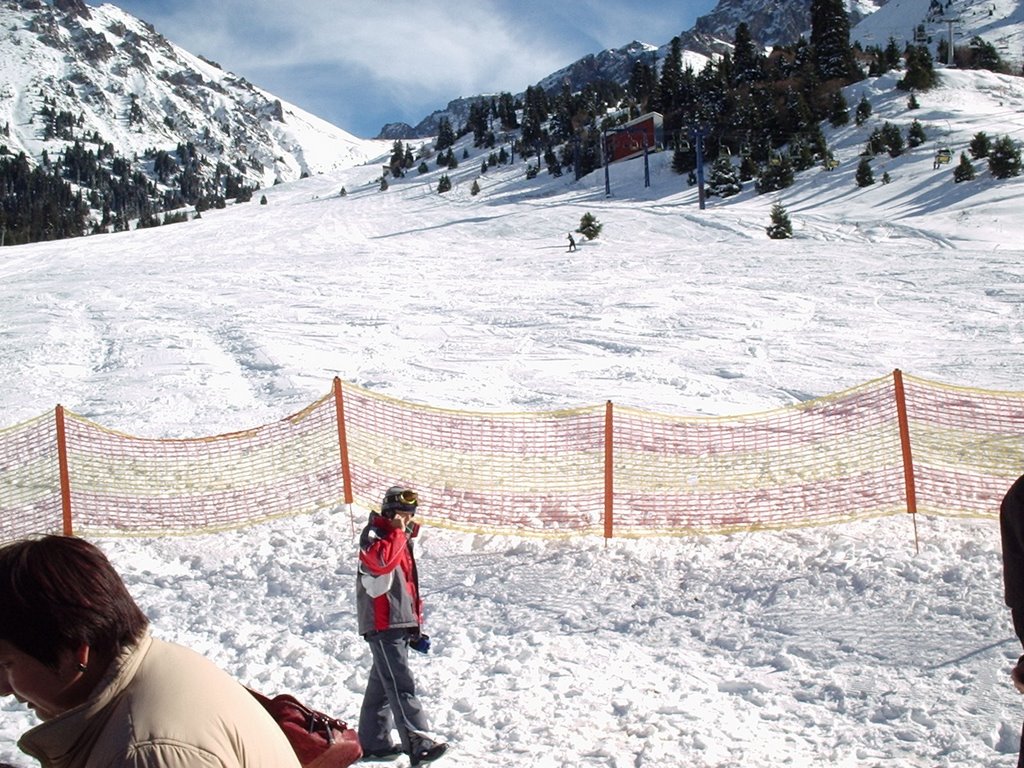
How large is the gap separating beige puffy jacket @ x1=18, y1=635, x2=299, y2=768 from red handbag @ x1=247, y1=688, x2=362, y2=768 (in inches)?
17.0

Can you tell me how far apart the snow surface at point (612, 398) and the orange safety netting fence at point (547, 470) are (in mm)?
337

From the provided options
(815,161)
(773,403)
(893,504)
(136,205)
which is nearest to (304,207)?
(815,161)

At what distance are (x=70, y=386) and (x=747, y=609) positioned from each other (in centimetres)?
1230

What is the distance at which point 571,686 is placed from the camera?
211 inches

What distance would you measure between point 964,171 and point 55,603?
104 ft

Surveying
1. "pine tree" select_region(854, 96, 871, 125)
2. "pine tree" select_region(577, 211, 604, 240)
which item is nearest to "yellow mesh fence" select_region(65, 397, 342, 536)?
"pine tree" select_region(577, 211, 604, 240)

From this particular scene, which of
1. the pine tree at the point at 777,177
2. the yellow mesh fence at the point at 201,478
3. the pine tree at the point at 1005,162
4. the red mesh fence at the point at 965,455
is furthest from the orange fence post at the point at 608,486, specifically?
the pine tree at the point at 777,177

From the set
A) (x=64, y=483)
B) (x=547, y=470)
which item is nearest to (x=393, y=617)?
(x=547, y=470)

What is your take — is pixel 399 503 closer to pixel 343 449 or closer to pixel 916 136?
pixel 343 449

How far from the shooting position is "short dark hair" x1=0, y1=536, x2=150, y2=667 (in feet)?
5.21

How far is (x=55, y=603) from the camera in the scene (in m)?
1.59

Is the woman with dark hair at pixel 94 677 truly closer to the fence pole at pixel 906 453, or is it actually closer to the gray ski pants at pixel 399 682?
the gray ski pants at pixel 399 682

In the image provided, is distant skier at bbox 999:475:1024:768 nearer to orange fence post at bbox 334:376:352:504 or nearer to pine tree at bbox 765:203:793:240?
orange fence post at bbox 334:376:352:504

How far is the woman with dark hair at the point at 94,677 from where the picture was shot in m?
1.56
